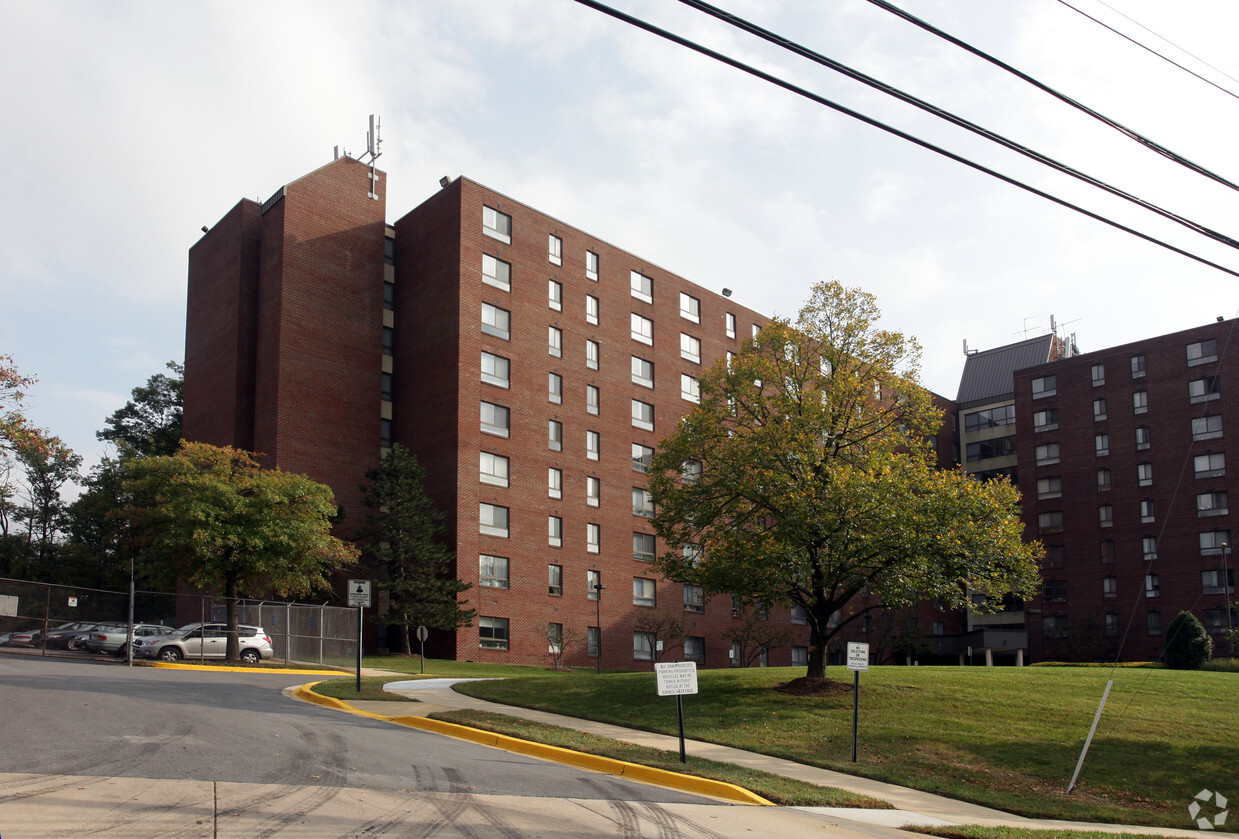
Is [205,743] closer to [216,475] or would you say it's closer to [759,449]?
[759,449]

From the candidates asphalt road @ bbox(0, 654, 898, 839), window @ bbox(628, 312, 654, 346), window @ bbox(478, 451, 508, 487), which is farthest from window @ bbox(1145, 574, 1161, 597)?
asphalt road @ bbox(0, 654, 898, 839)

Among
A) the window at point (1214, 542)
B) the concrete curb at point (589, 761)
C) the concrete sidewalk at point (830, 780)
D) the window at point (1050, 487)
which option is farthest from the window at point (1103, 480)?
the concrete curb at point (589, 761)

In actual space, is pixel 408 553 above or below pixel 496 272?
below

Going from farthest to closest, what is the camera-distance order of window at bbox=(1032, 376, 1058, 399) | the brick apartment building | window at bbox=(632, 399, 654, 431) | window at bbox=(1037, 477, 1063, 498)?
window at bbox=(1032, 376, 1058, 399) < window at bbox=(1037, 477, 1063, 498) < window at bbox=(632, 399, 654, 431) < the brick apartment building

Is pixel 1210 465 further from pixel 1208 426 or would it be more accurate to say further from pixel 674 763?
pixel 674 763

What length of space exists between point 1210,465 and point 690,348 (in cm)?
3441

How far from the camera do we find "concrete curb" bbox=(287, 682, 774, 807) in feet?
44.8

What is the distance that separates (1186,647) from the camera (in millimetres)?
49219

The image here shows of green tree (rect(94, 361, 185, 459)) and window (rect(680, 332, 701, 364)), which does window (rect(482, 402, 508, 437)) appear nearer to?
window (rect(680, 332, 701, 364))

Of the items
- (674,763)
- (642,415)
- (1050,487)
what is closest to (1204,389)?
(1050,487)

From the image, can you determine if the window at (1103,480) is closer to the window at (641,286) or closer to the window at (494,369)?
the window at (641,286)

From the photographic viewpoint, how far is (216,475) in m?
36.8

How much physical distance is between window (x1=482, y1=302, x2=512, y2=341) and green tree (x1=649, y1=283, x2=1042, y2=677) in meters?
23.1

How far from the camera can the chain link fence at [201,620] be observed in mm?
32094
